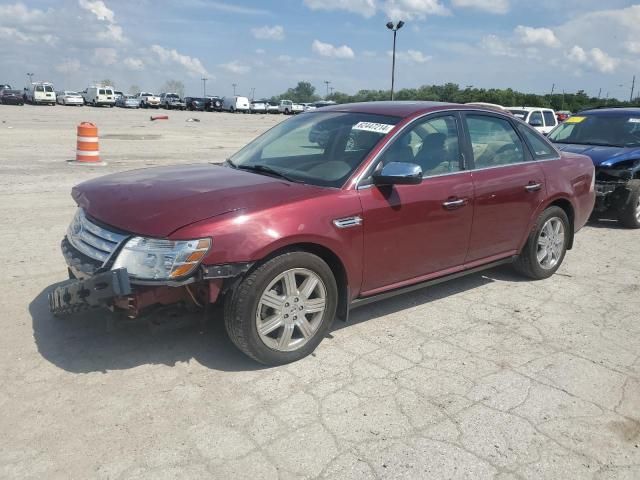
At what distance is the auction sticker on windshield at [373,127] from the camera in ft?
13.8

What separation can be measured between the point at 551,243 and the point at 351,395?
3244mm

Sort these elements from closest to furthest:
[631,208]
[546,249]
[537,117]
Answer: [546,249], [631,208], [537,117]

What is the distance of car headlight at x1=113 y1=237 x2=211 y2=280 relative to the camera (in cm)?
321

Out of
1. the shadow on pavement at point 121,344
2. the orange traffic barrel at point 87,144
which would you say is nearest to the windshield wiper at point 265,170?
the shadow on pavement at point 121,344

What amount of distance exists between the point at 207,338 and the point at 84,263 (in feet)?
3.36

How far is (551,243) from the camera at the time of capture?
559 centimetres

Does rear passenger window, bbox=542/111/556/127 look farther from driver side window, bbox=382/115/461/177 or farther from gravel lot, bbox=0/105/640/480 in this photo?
driver side window, bbox=382/115/461/177

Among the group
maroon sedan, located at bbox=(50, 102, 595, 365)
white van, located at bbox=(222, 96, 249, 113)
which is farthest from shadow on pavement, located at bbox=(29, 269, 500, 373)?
white van, located at bbox=(222, 96, 249, 113)

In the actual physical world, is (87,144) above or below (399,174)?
above

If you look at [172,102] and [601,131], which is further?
[172,102]

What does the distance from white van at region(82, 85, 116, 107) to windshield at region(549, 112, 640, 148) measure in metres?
61.2

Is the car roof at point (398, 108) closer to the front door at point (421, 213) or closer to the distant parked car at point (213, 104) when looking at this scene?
the front door at point (421, 213)

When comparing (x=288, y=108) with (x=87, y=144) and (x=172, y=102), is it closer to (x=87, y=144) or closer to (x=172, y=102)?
(x=172, y=102)

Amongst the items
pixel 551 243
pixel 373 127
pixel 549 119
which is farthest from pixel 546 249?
pixel 549 119
